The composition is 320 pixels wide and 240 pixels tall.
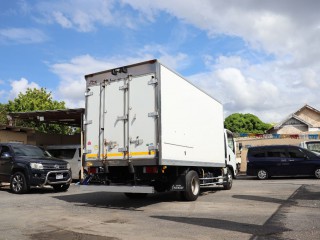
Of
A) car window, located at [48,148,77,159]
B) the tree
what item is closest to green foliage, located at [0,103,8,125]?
the tree

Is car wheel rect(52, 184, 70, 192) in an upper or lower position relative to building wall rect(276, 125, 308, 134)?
lower

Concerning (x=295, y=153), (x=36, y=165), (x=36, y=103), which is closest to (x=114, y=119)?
(x=36, y=165)

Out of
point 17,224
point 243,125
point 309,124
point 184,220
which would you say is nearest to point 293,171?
point 184,220

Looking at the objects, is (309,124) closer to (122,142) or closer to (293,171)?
(293,171)

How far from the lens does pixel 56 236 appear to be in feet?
20.8

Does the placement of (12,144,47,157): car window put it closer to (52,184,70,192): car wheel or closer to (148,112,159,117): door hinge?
(52,184,70,192): car wheel

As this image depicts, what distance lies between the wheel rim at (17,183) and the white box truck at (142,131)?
14.9ft

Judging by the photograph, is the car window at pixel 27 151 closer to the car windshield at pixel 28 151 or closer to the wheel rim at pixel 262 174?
the car windshield at pixel 28 151

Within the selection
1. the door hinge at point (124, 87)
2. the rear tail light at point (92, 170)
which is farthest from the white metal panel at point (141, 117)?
the rear tail light at point (92, 170)

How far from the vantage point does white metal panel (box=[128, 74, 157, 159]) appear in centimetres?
915

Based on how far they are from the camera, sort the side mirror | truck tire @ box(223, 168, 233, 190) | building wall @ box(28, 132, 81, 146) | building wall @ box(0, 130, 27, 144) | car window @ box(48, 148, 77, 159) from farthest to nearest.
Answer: building wall @ box(28, 132, 81, 146) < building wall @ box(0, 130, 27, 144) < car window @ box(48, 148, 77, 159) < truck tire @ box(223, 168, 233, 190) < the side mirror

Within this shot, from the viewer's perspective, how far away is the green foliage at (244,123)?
231ft

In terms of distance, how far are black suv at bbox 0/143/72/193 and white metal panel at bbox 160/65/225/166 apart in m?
5.49

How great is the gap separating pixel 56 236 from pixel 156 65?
4.66 m
